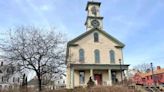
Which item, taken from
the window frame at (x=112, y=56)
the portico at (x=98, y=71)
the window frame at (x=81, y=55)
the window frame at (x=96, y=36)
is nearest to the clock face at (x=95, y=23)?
the window frame at (x=96, y=36)

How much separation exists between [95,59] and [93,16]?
8.41 metres

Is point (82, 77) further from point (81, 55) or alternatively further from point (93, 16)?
point (93, 16)

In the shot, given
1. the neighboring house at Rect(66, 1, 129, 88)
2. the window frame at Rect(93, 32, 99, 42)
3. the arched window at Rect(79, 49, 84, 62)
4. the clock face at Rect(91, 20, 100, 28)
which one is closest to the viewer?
the neighboring house at Rect(66, 1, 129, 88)

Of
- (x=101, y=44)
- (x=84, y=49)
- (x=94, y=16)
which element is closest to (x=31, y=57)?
(x=84, y=49)

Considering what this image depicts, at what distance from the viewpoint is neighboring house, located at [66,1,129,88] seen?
26828 millimetres

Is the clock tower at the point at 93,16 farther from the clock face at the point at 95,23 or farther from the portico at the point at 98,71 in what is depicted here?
the portico at the point at 98,71

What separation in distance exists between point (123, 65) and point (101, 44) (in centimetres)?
424

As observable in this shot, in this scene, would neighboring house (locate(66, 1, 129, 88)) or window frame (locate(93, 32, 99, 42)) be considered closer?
neighboring house (locate(66, 1, 129, 88))

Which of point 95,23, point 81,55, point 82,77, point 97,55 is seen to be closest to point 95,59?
point 97,55

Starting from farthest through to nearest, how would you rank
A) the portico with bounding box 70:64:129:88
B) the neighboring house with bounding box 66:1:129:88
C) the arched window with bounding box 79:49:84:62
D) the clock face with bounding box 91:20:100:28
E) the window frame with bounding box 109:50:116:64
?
the clock face with bounding box 91:20:100:28 < the window frame with bounding box 109:50:116:64 < the arched window with bounding box 79:49:84:62 < the neighboring house with bounding box 66:1:129:88 < the portico with bounding box 70:64:129:88

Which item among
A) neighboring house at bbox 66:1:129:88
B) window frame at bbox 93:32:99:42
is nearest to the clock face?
neighboring house at bbox 66:1:129:88

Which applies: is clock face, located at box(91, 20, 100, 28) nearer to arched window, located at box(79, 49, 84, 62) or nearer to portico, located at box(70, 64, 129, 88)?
arched window, located at box(79, 49, 84, 62)

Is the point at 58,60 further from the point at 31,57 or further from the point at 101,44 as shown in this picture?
the point at 101,44

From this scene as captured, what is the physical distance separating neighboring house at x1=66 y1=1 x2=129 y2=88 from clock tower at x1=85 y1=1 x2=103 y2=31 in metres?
3.51
